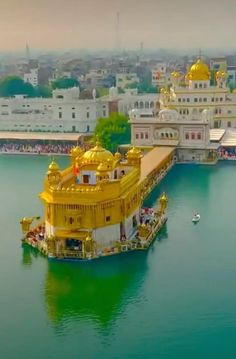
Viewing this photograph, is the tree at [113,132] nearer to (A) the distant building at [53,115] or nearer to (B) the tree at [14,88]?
(A) the distant building at [53,115]

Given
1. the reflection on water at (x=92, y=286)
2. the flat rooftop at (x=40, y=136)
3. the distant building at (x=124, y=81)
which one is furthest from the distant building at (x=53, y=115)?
the distant building at (x=124, y=81)

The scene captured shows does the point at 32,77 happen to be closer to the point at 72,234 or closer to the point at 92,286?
the point at 72,234

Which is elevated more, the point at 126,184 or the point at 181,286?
the point at 126,184

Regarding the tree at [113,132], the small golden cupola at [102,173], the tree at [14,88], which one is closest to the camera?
the small golden cupola at [102,173]

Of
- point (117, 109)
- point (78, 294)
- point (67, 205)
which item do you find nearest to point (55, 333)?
point (78, 294)

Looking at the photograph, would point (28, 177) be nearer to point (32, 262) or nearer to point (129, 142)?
point (129, 142)
